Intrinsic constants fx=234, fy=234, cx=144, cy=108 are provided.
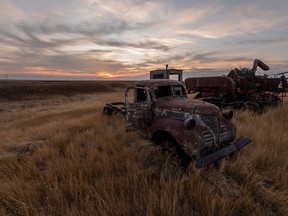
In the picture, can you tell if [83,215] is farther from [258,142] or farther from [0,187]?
[258,142]

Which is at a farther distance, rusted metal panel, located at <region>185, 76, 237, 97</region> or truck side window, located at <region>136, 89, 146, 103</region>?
rusted metal panel, located at <region>185, 76, 237, 97</region>

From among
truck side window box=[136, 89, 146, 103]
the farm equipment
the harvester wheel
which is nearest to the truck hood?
truck side window box=[136, 89, 146, 103]

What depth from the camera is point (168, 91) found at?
7121 millimetres

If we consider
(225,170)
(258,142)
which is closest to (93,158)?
(225,170)

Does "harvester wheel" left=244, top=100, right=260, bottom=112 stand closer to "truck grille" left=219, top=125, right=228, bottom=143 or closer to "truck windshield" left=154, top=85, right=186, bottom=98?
"truck windshield" left=154, top=85, right=186, bottom=98

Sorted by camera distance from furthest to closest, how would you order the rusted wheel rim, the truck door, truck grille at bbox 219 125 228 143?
the truck door → truck grille at bbox 219 125 228 143 → the rusted wheel rim

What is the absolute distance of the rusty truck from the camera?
504 cm

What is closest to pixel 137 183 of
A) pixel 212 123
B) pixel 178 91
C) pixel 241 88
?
pixel 212 123

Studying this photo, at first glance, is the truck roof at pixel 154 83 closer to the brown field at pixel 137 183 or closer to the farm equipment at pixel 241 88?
the brown field at pixel 137 183

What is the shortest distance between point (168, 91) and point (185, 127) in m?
2.19

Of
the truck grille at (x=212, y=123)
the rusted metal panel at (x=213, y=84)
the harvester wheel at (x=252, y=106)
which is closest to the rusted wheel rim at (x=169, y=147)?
the truck grille at (x=212, y=123)

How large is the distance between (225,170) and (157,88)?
2.96m

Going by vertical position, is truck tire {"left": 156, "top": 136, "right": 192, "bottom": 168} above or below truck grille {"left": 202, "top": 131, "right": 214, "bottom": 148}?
below

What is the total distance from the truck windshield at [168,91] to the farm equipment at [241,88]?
6933 mm
